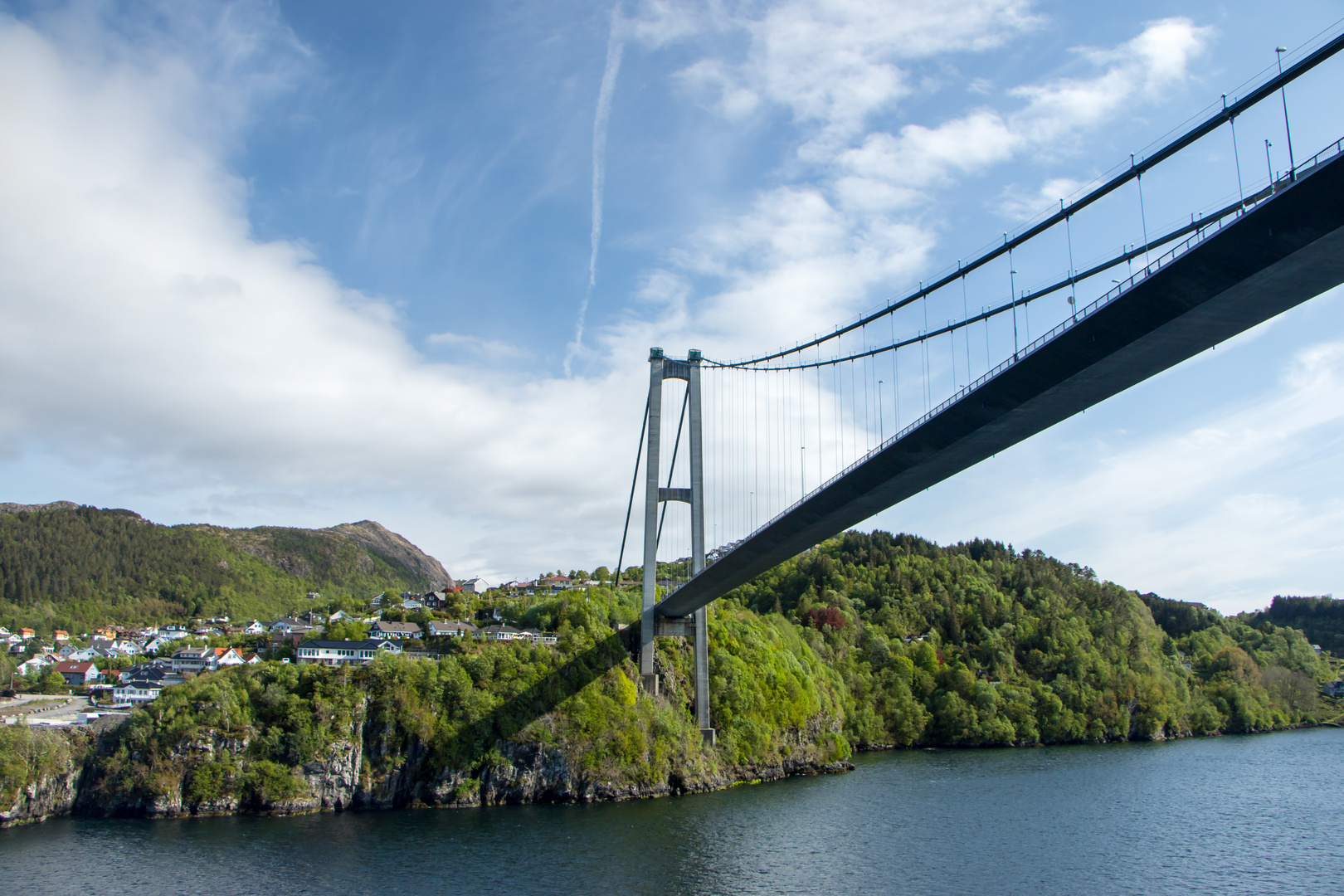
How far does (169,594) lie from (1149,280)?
458ft

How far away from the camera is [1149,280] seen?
728 inches

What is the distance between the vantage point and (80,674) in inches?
2739

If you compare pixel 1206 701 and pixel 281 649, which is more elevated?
pixel 281 649

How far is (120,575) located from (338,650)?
98.4 metres

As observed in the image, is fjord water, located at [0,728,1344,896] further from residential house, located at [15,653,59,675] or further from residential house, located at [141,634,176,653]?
residential house, located at [141,634,176,653]

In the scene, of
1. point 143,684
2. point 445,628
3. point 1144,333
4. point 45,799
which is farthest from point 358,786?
point 1144,333

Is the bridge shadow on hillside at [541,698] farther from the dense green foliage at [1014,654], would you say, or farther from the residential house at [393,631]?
the dense green foliage at [1014,654]

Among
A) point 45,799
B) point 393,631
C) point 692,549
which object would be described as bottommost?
point 45,799

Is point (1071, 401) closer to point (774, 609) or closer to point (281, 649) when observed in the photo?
point (281, 649)

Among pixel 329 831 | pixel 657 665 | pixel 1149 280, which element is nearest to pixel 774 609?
pixel 657 665

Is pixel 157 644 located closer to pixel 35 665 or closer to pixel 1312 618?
pixel 35 665

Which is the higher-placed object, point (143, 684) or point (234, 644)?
point (234, 644)

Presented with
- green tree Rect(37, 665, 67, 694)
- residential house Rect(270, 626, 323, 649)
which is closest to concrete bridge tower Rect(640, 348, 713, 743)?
residential house Rect(270, 626, 323, 649)

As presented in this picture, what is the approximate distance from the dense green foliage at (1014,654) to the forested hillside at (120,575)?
261ft
